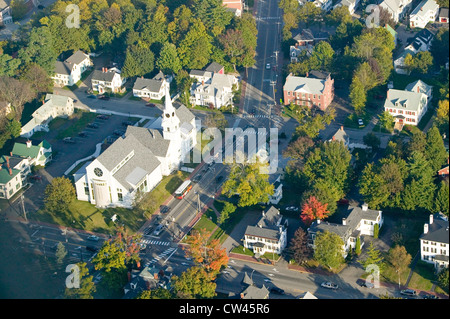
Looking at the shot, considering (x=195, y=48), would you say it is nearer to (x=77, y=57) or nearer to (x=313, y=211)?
(x=77, y=57)

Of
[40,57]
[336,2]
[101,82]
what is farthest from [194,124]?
[336,2]

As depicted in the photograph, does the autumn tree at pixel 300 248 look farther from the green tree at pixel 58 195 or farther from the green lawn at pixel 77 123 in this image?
the green lawn at pixel 77 123

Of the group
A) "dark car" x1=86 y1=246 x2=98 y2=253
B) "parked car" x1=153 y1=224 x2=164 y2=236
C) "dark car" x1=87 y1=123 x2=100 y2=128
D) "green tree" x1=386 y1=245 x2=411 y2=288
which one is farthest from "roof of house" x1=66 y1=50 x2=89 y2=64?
"green tree" x1=386 y1=245 x2=411 y2=288

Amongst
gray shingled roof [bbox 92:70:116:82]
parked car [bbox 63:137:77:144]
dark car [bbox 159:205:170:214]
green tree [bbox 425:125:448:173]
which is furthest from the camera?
gray shingled roof [bbox 92:70:116:82]

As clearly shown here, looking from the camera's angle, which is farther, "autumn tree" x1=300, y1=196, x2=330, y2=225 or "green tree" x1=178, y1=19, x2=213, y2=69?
"green tree" x1=178, y1=19, x2=213, y2=69

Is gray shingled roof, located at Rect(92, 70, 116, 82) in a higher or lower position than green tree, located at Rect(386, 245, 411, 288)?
higher

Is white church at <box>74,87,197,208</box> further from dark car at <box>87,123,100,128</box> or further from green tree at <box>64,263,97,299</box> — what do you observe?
green tree at <box>64,263,97,299</box>

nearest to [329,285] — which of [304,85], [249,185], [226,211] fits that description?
[226,211]
